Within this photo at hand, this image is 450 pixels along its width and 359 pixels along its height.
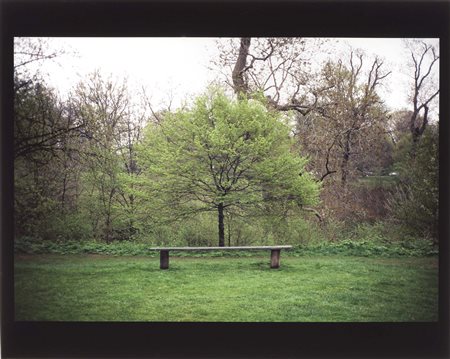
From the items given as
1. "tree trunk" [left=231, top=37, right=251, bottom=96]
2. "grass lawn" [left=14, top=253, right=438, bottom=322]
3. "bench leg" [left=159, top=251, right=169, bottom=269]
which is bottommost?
"grass lawn" [left=14, top=253, right=438, bottom=322]

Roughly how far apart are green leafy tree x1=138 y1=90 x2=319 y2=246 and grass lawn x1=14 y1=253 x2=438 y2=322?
2.79ft

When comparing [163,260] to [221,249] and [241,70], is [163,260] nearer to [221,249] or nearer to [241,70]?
[221,249]

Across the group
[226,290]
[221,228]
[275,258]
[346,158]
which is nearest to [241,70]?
[346,158]

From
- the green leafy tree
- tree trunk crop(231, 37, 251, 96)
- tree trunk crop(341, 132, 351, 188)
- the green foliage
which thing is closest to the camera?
the green foliage

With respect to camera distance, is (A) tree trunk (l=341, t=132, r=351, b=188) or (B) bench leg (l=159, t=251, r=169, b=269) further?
(A) tree trunk (l=341, t=132, r=351, b=188)

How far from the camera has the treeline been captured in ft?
17.2

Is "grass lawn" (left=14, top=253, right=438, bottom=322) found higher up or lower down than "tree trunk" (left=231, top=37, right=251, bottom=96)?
lower down

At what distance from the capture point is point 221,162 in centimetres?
606

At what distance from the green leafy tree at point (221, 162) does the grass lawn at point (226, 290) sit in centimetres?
85

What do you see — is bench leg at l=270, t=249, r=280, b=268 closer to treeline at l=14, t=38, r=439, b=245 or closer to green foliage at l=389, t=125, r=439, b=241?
treeline at l=14, t=38, r=439, b=245

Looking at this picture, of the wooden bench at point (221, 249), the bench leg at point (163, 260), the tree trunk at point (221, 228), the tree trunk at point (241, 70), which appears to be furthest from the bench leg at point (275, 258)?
the tree trunk at point (241, 70)

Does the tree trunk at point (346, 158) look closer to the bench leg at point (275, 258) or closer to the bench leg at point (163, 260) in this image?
the bench leg at point (275, 258)

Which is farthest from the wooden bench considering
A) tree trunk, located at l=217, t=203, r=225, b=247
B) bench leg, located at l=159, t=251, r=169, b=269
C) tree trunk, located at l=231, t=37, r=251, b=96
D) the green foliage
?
tree trunk, located at l=231, t=37, r=251, b=96

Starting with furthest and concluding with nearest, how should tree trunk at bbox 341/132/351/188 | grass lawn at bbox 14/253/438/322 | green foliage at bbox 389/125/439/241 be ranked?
tree trunk at bbox 341/132/351/188
green foliage at bbox 389/125/439/241
grass lawn at bbox 14/253/438/322
